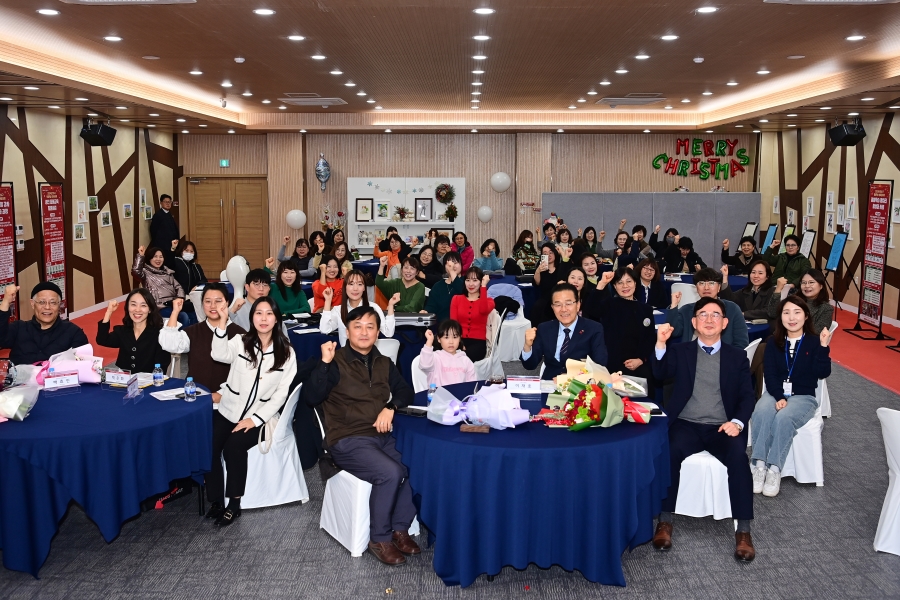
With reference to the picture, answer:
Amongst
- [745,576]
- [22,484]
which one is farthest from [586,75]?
[22,484]

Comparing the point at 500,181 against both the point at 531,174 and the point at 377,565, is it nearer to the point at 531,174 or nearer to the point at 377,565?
the point at 531,174

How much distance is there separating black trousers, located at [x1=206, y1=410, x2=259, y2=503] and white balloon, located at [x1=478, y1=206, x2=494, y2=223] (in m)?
12.5

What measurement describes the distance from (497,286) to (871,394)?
4.00 meters

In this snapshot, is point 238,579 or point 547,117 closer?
point 238,579

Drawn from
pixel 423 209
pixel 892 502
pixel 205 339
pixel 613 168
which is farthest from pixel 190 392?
pixel 613 168

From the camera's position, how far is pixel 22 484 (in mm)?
4164

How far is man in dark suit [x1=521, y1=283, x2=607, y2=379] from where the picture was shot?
5.52 metres

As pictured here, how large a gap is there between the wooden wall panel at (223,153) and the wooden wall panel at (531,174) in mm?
5459

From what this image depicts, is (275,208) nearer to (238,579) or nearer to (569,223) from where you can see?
(569,223)

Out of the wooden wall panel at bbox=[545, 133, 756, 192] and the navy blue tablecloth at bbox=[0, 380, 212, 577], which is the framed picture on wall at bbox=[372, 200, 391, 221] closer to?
the wooden wall panel at bbox=[545, 133, 756, 192]

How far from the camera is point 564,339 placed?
5.60 meters

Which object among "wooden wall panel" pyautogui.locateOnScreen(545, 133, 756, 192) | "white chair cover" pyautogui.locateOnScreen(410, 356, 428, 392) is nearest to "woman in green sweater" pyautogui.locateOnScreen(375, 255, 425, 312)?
"white chair cover" pyautogui.locateOnScreen(410, 356, 428, 392)

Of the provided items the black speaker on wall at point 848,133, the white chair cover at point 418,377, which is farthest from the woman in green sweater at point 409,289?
the black speaker on wall at point 848,133

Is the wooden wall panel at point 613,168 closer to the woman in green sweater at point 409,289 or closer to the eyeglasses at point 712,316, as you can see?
the woman in green sweater at point 409,289
